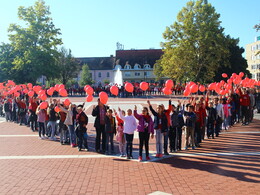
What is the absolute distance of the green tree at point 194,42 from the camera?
119 ft

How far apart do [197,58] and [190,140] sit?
30.1 m

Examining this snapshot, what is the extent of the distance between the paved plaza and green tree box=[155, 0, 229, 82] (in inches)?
1075

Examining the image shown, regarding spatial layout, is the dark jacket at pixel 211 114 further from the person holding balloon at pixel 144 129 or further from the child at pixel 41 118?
the child at pixel 41 118

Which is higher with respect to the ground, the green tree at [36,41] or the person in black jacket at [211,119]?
the green tree at [36,41]

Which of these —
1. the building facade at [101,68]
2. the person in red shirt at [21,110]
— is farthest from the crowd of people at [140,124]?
the building facade at [101,68]

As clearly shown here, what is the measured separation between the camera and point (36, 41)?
40.5m

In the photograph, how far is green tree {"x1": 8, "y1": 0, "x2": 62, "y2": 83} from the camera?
38875mm

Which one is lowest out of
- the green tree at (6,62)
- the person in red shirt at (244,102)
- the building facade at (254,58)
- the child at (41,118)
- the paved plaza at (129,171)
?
the paved plaza at (129,171)

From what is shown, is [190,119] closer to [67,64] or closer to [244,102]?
[244,102]

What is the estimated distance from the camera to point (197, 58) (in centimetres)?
3847

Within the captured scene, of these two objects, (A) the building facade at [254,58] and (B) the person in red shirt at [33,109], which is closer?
(B) the person in red shirt at [33,109]

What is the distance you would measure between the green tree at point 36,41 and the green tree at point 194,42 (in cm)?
1740

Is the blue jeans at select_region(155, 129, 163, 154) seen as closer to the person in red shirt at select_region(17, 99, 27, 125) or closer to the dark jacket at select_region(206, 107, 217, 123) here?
the dark jacket at select_region(206, 107, 217, 123)

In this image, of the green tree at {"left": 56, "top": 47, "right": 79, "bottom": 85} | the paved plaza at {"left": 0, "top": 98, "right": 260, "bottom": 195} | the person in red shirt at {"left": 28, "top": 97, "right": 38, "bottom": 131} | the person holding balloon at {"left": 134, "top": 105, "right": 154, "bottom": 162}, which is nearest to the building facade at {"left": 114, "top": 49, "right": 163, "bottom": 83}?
the green tree at {"left": 56, "top": 47, "right": 79, "bottom": 85}
